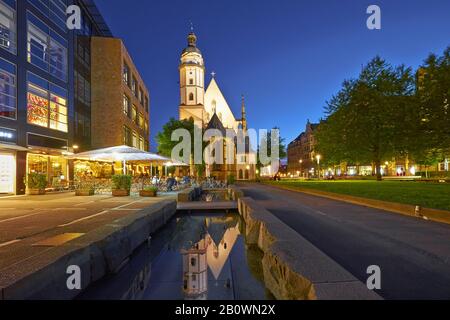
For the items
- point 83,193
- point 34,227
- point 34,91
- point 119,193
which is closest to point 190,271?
point 34,227

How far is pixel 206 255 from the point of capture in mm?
7262

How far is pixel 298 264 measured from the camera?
392 centimetres

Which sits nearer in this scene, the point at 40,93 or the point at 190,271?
the point at 190,271

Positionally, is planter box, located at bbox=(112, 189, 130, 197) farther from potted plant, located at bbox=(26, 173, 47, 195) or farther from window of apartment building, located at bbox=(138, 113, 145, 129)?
window of apartment building, located at bbox=(138, 113, 145, 129)

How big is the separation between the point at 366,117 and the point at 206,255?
33.4m

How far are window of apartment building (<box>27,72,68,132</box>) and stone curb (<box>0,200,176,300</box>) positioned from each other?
20.7 m

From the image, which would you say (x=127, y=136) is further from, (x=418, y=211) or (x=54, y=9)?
(x=418, y=211)

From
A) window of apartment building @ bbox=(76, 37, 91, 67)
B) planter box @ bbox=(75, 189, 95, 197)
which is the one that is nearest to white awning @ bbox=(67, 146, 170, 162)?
planter box @ bbox=(75, 189, 95, 197)

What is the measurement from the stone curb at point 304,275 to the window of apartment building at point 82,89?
32.1 metres

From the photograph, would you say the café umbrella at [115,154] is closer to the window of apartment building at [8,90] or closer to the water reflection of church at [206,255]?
the window of apartment building at [8,90]

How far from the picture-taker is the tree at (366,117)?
34.3 metres

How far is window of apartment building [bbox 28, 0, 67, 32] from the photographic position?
24633mm
